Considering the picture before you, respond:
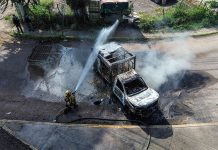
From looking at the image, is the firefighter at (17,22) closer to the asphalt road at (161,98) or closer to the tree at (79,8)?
the asphalt road at (161,98)

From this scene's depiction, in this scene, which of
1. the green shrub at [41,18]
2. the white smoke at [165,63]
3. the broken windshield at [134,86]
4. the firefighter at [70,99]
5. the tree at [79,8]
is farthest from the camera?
the green shrub at [41,18]

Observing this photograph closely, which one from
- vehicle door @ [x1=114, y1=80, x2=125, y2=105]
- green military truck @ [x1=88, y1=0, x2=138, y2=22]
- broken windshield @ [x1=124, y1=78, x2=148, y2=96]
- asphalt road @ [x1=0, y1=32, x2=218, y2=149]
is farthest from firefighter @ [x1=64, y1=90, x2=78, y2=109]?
green military truck @ [x1=88, y1=0, x2=138, y2=22]

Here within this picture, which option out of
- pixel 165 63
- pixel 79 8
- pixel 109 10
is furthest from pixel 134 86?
pixel 79 8

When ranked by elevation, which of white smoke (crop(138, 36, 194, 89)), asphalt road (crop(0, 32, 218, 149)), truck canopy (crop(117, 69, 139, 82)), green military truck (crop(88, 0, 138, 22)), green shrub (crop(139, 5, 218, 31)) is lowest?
asphalt road (crop(0, 32, 218, 149))

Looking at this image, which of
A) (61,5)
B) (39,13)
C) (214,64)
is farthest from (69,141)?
(61,5)

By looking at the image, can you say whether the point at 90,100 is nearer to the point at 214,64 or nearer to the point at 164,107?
the point at 164,107

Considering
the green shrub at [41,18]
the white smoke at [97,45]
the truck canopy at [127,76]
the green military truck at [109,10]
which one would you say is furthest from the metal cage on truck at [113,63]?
the green shrub at [41,18]

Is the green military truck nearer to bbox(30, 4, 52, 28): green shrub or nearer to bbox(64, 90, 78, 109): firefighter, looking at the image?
bbox(30, 4, 52, 28): green shrub

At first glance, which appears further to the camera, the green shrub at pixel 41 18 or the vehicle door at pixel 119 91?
the green shrub at pixel 41 18
